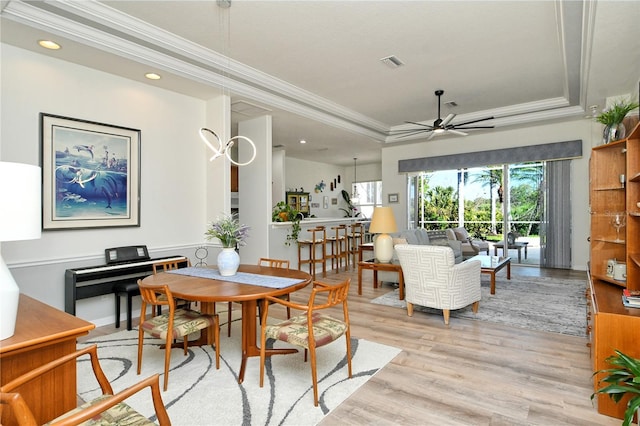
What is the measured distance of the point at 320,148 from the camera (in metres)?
8.64

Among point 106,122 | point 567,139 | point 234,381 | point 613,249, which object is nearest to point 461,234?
point 567,139

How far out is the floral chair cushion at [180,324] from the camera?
8.02 ft

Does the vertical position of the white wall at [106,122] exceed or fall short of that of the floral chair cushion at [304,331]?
it exceeds it

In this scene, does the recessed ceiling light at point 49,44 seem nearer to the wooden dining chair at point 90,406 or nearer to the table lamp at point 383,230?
the wooden dining chair at point 90,406

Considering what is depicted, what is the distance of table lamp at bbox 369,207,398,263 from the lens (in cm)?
489

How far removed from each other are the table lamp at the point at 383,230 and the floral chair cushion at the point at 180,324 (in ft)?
9.13

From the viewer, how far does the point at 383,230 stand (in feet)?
15.9

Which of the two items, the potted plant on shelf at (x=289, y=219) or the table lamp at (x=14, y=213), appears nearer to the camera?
the table lamp at (x=14, y=213)

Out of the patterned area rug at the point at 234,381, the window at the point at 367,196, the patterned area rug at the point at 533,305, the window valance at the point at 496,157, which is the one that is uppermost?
the window valance at the point at 496,157

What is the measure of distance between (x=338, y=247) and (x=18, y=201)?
19.5ft

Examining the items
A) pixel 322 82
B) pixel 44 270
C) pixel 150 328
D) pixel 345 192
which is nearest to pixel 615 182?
pixel 322 82

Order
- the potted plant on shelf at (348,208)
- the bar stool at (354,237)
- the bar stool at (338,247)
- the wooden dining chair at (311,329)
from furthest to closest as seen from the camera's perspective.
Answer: the potted plant on shelf at (348,208) < the bar stool at (354,237) < the bar stool at (338,247) < the wooden dining chair at (311,329)

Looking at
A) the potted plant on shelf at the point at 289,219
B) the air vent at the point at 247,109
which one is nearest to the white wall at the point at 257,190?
the air vent at the point at 247,109

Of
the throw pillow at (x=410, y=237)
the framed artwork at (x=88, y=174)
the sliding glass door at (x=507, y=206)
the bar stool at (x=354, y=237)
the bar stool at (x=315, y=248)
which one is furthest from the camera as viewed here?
the bar stool at (x=354, y=237)
